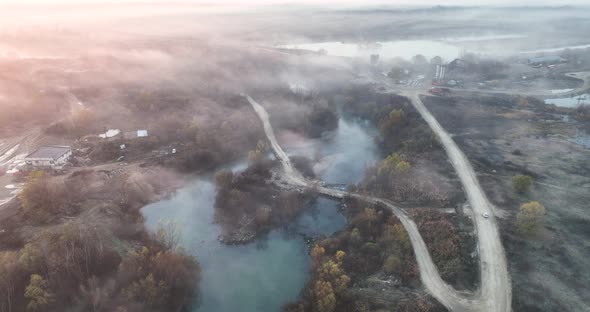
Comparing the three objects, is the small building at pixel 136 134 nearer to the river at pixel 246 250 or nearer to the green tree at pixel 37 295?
the river at pixel 246 250

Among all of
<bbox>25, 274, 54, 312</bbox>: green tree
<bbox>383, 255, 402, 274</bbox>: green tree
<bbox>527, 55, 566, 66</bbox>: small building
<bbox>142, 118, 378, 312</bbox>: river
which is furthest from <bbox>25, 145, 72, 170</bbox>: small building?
<bbox>527, 55, 566, 66</bbox>: small building

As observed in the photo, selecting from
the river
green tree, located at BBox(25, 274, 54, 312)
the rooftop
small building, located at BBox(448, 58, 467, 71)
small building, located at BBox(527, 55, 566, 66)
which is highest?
small building, located at BBox(527, 55, 566, 66)

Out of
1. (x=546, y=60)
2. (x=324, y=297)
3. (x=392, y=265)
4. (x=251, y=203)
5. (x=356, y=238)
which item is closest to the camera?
(x=324, y=297)

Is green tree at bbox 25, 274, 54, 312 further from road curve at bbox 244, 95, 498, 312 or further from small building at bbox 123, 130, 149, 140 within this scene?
small building at bbox 123, 130, 149, 140

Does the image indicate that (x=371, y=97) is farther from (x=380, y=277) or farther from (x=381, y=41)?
(x=381, y=41)

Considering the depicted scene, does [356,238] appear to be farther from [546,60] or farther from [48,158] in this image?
[546,60]

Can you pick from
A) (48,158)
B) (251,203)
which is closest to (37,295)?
(251,203)

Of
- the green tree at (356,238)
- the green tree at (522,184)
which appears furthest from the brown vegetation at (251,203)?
the green tree at (522,184)
